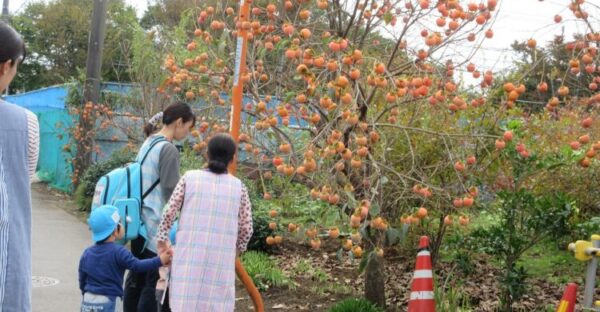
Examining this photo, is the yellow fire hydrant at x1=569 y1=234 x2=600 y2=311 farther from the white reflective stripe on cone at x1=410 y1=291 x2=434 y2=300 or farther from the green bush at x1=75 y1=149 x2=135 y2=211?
the green bush at x1=75 y1=149 x2=135 y2=211

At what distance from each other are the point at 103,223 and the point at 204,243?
693mm

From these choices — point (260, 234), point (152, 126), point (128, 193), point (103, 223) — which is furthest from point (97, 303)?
point (260, 234)

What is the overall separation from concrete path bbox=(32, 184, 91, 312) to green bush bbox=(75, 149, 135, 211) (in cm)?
44

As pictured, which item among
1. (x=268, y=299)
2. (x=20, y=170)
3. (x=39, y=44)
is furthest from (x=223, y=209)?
(x=39, y=44)

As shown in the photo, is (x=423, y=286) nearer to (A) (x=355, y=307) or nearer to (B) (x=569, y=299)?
(A) (x=355, y=307)

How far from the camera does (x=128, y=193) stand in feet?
16.6

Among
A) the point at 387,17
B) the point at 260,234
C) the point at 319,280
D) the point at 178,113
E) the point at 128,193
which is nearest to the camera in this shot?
the point at 128,193

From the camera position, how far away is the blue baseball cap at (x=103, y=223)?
4688mm

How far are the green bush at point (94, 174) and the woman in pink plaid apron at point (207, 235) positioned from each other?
31.1 feet

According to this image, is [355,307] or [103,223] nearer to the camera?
[103,223]

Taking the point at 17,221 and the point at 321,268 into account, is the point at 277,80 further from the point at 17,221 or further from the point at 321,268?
the point at 17,221

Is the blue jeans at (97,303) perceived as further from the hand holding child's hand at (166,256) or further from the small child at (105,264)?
the hand holding child's hand at (166,256)

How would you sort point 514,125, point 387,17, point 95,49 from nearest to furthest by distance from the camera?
point 387,17
point 514,125
point 95,49

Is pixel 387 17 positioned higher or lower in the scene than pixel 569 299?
higher
